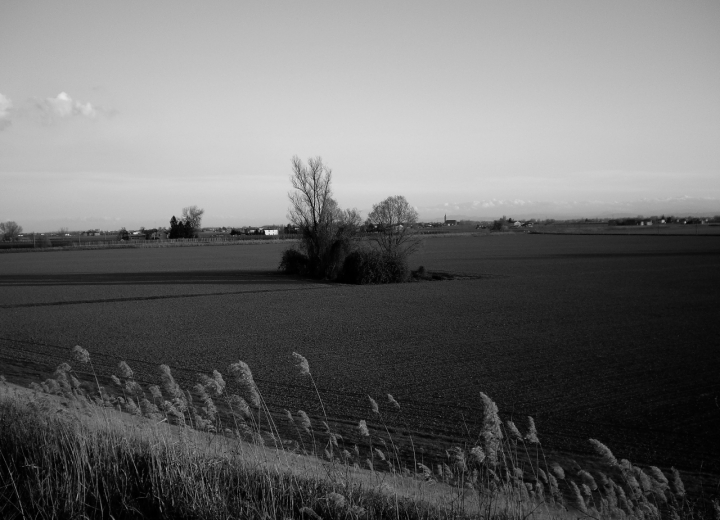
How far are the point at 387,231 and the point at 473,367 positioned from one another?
32.3m

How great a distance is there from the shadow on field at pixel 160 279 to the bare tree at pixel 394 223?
713 centimetres

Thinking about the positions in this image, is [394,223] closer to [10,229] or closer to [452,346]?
[452,346]

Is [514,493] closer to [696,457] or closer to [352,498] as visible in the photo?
[352,498]

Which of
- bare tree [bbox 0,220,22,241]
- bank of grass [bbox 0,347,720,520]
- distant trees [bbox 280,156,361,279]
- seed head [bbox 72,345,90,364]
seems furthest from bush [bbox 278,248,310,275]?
bare tree [bbox 0,220,22,241]

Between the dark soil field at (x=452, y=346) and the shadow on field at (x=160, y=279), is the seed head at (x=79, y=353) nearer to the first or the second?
the dark soil field at (x=452, y=346)

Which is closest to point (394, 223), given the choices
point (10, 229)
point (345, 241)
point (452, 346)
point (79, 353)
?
point (345, 241)

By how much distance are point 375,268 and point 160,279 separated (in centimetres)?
1551

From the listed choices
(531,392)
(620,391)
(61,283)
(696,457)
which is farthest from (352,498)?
(61,283)

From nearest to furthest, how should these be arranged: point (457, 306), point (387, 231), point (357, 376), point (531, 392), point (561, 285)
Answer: point (531, 392) → point (357, 376) → point (457, 306) → point (561, 285) → point (387, 231)

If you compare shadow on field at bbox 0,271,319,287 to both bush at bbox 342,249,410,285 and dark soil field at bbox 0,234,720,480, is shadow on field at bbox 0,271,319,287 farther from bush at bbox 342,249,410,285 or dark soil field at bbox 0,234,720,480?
dark soil field at bbox 0,234,720,480

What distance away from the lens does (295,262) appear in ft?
155

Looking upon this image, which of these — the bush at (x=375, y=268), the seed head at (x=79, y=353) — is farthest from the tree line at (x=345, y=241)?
the seed head at (x=79, y=353)

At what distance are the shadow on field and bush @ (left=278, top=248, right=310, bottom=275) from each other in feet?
3.65

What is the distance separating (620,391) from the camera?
1128 cm
